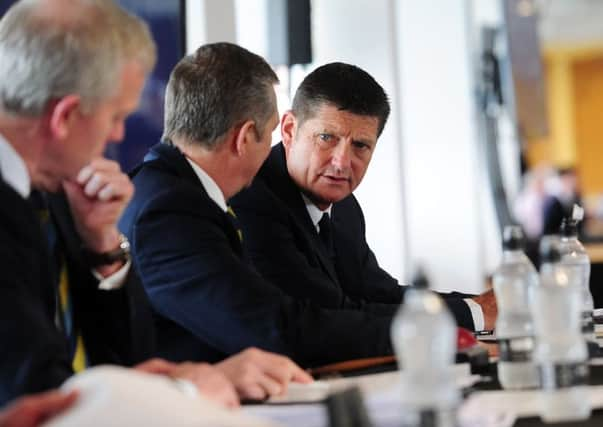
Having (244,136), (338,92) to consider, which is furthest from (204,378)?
(338,92)

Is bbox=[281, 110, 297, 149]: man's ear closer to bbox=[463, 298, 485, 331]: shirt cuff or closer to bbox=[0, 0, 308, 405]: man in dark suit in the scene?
bbox=[463, 298, 485, 331]: shirt cuff

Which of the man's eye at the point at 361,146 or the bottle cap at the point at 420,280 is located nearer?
the bottle cap at the point at 420,280

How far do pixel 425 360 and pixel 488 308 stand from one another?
156 centimetres

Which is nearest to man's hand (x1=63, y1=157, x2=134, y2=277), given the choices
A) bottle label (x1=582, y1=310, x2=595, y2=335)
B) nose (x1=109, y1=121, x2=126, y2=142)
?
nose (x1=109, y1=121, x2=126, y2=142)

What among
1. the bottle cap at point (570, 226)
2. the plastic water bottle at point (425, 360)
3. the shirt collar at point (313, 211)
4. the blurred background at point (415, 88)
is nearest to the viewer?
the plastic water bottle at point (425, 360)

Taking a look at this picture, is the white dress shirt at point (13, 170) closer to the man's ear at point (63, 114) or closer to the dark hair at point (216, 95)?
the man's ear at point (63, 114)

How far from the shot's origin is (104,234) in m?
2.13

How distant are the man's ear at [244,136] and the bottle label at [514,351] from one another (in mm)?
958

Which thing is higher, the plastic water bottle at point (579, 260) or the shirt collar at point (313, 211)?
the shirt collar at point (313, 211)

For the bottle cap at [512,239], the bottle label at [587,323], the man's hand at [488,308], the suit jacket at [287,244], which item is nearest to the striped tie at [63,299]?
the bottle cap at [512,239]

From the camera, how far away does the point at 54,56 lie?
72.6 inches

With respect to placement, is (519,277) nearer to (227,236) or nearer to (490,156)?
(227,236)

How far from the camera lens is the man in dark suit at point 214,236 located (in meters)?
2.40

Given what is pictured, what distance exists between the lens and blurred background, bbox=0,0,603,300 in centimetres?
478
